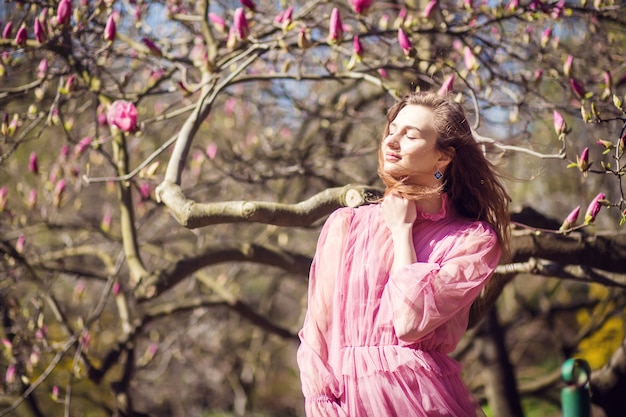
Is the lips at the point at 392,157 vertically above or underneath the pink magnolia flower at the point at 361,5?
underneath

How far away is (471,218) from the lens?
194cm

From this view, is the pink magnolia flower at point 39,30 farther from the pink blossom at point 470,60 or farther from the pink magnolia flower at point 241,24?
the pink blossom at point 470,60

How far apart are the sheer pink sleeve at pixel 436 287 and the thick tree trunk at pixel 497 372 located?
2355 mm

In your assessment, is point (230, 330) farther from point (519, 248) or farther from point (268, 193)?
point (519, 248)

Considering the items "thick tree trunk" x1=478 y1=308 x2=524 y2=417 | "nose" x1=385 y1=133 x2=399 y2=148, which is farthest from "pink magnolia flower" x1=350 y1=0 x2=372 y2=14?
"thick tree trunk" x1=478 y1=308 x2=524 y2=417

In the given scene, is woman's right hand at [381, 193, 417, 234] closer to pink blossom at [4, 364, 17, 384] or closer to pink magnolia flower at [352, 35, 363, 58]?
pink magnolia flower at [352, 35, 363, 58]

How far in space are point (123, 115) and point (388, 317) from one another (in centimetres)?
142

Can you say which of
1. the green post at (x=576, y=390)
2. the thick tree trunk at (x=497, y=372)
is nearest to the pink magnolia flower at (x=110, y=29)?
the green post at (x=576, y=390)

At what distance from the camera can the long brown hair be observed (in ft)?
6.19

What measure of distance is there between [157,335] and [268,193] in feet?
3.87

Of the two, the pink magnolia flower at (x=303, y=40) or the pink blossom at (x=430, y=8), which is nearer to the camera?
the pink magnolia flower at (x=303, y=40)

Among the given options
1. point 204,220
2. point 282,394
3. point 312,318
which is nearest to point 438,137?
point 312,318

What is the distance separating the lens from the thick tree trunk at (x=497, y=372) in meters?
4.05

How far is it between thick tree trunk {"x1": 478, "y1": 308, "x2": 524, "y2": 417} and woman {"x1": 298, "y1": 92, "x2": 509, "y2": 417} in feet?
7.46
